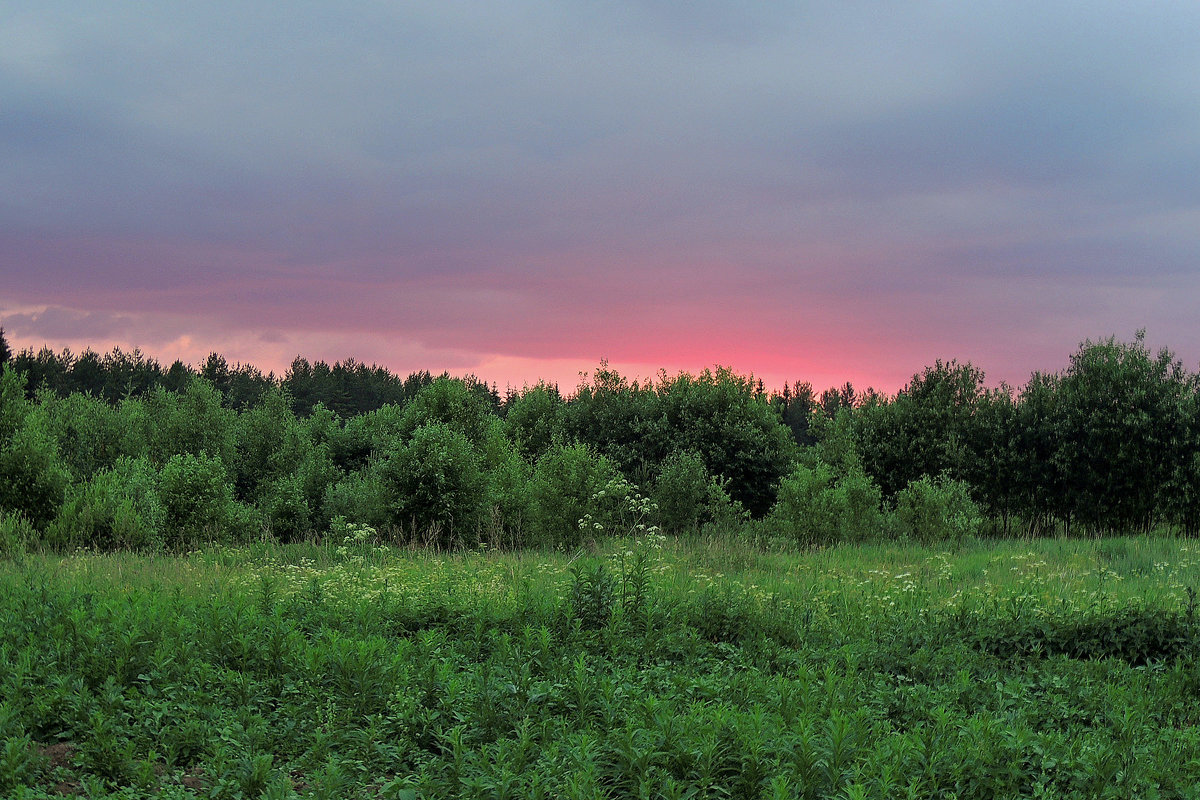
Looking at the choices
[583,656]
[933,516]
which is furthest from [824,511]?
[583,656]

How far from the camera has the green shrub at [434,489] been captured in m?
22.4

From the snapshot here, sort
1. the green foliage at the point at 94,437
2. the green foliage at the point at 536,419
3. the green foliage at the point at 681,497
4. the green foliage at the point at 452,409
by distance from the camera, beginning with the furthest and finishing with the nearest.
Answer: the green foliage at the point at 94,437 → the green foliage at the point at 536,419 → the green foliage at the point at 452,409 → the green foliage at the point at 681,497

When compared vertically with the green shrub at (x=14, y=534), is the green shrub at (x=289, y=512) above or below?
below

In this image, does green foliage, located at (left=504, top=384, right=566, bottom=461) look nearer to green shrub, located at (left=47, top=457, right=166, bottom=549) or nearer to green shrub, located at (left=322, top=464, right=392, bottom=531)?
green shrub, located at (left=322, top=464, right=392, bottom=531)

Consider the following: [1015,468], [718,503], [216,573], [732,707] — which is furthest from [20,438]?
[1015,468]

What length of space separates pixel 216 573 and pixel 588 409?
27.0 meters

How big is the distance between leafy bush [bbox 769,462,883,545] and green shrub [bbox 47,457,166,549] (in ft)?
47.3

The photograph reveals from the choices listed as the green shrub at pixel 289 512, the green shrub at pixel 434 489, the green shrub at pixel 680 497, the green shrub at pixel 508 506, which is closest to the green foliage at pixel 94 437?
the green shrub at pixel 289 512

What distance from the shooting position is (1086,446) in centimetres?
2514

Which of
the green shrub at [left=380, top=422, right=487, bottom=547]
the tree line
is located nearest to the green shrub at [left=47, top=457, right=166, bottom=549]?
the tree line

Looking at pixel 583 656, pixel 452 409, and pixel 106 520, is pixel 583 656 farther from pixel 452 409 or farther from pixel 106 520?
pixel 452 409

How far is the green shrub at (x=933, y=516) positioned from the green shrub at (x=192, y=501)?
17.0 metres

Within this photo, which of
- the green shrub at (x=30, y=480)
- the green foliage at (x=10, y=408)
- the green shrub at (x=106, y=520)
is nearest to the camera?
the green shrub at (x=106, y=520)

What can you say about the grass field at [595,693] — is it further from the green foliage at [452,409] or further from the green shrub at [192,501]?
the green foliage at [452,409]
